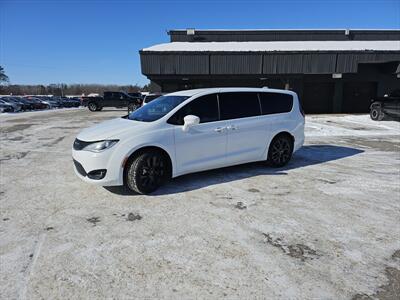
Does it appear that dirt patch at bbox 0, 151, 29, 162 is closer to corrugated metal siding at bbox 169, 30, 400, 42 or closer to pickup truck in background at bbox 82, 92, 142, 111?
pickup truck in background at bbox 82, 92, 142, 111

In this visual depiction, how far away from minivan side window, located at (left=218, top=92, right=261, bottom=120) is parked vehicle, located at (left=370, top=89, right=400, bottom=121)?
1369cm

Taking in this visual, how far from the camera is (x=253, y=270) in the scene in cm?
305

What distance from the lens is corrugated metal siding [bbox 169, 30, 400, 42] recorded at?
3043 cm

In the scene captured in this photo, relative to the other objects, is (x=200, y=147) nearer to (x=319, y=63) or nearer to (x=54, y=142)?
(x=54, y=142)

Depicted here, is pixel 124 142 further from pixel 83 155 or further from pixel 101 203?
pixel 101 203

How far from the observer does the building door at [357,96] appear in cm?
2469

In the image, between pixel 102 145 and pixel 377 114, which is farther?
pixel 377 114

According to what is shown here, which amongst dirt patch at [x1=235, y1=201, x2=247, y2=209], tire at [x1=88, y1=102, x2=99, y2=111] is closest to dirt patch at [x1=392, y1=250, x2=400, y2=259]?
dirt patch at [x1=235, y1=201, x2=247, y2=209]

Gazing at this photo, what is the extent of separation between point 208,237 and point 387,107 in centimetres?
1730

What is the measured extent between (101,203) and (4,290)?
6.92ft

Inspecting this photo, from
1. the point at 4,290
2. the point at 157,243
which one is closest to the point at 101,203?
the point at 157,243

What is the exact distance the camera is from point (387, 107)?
17125mm

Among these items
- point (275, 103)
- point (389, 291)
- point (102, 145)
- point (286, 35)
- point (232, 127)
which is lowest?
point (389, 291)

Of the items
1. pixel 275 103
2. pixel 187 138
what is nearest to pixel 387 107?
pixel 275 103
